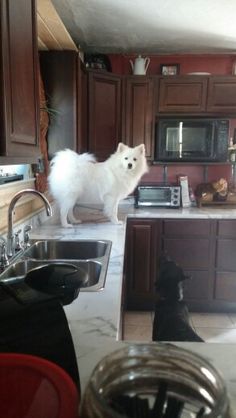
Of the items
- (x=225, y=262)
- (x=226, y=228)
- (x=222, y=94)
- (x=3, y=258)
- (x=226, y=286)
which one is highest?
(x=222, y=94)

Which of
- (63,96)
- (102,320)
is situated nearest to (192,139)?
(63,96)

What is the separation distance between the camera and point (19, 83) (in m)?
1.12

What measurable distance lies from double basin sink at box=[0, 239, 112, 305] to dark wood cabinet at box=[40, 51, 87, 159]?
988 millimetres

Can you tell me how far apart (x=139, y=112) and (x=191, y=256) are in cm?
148

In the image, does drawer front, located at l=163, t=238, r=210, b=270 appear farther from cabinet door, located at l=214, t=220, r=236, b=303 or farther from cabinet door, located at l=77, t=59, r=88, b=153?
cabinet door, located at l=77, t=59, r=88, b=153

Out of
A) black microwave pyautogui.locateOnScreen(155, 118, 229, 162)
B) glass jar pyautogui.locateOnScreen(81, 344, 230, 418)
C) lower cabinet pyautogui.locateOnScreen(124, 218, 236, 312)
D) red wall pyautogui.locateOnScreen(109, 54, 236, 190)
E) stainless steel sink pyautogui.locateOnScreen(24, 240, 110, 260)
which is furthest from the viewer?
red wall pyautogui.locateOnScreen(109, 54, 236, 190)

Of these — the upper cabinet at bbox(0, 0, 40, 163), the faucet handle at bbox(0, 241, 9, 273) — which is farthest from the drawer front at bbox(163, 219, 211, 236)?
the upper cabinet at bbox(0, 0, 40, 163)

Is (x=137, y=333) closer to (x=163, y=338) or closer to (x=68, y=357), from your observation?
(x=163, y=338)

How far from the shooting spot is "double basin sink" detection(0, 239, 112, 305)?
993mm

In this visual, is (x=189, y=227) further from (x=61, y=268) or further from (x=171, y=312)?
(x=61, y=268)

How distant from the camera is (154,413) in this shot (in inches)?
19.3

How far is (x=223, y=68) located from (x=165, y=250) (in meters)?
2.02

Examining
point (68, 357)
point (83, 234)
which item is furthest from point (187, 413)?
point (83, 234)

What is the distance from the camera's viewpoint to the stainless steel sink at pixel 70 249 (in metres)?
2.08
